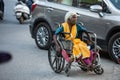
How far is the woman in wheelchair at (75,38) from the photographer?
6860 mm

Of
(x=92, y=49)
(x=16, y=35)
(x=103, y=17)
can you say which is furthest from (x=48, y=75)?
(x=16, y=35)

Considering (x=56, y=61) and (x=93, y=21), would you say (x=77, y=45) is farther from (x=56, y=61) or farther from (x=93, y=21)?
(x=93, y=21)

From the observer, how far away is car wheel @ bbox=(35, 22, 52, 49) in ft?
33.2

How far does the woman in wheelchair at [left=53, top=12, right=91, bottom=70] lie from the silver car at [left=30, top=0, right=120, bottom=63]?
1.35 meters

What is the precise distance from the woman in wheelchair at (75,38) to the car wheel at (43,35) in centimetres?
284

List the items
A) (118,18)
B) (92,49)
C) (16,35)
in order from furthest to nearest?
(16,35) → (118,18) → (92,49)

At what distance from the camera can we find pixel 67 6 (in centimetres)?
972

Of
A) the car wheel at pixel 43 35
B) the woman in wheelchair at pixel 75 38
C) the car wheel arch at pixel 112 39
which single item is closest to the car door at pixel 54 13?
the car wheel at pixel 43 35

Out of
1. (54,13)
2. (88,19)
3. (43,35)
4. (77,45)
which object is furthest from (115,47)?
(43,35)

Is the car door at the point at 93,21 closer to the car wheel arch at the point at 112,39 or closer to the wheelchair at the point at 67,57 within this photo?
the car wheel arch at the point at 112,39

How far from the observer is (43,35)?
10.3 metres

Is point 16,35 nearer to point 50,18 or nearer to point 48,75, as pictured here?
point 50,18

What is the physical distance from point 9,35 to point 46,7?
358cm

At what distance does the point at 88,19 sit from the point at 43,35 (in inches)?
70.3
